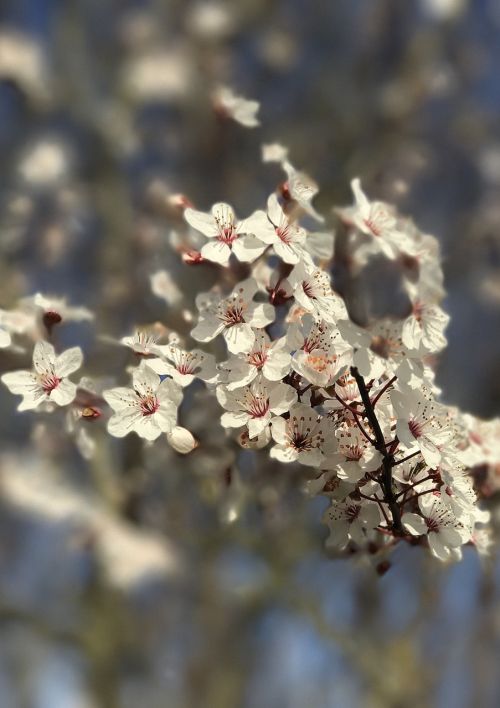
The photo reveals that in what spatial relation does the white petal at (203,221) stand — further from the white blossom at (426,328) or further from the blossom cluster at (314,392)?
the white blossom at (426,328)

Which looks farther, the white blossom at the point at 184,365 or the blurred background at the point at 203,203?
the blurred background at the point at 203,203

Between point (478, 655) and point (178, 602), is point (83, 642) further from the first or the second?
point (478, 655)

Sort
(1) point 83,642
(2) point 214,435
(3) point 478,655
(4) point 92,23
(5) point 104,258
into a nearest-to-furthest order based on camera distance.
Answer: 1. (2) point 214,435
2. (5) point 104,258
3. (1) point 83,642
4. (4) point 92,23
5. (3) point 478,655

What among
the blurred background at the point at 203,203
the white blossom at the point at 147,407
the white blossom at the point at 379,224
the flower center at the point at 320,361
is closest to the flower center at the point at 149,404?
the white blossom at the point at 147,407

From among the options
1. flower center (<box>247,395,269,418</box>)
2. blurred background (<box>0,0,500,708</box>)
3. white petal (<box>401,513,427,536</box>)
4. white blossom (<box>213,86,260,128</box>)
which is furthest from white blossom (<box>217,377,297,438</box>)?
blurred background (<box>0,0,500,708</box>)

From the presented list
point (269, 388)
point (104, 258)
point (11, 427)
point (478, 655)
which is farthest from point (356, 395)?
point (478, 655)

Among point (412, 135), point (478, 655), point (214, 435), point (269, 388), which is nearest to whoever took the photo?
point (269, 388)
